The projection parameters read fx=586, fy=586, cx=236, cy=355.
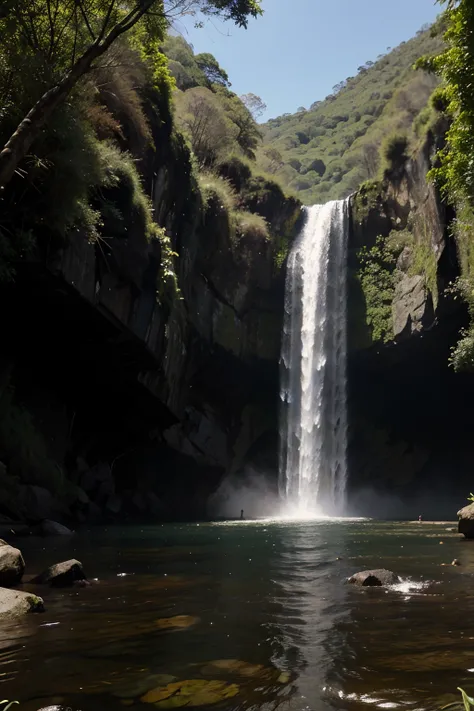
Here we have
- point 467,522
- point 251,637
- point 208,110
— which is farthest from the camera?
point 208,110

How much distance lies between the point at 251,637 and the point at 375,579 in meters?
3.02

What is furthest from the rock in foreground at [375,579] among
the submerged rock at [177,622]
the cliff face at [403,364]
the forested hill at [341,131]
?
the forested hill at [341,131]

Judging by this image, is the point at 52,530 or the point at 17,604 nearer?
the point at 17,604

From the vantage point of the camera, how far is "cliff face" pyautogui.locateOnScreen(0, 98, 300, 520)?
57.0 feet

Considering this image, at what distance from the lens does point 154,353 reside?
66.0ft

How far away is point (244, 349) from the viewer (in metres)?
29.3

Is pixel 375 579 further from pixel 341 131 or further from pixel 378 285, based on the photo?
pixel 341 131

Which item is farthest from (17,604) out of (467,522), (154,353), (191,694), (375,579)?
(154,353)

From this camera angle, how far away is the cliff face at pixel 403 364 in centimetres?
2664

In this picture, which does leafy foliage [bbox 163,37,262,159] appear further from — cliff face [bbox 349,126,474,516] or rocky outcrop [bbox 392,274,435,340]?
rocky outcrop [bbox 392,274,435,340]

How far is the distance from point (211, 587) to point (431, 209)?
22.2m

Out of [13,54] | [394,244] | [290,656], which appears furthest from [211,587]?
[394,244]

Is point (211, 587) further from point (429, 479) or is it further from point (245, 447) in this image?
point (429, 479)

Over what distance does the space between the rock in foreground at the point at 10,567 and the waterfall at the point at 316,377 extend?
74.0 feet
